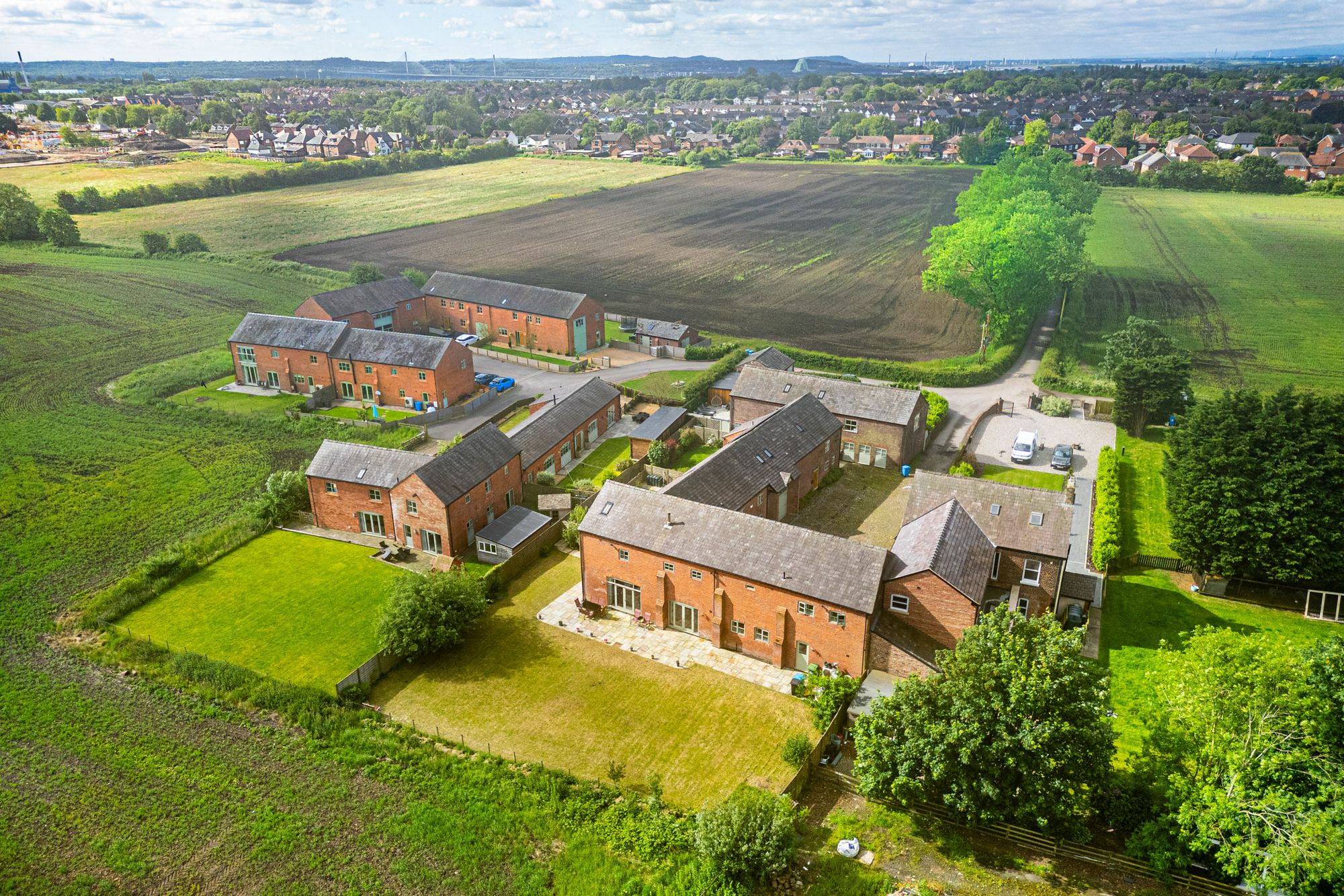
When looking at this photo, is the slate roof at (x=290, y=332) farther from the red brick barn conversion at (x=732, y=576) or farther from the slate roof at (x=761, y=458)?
the red brick barn conversion at (x=732, y=576)

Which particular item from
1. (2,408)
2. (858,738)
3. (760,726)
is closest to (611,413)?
(760,726)

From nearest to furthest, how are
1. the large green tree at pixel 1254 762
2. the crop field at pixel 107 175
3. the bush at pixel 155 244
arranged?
the large green tree at pixel 1254 762, the bush at pixel 155 244, the crop field at pixel 107 175

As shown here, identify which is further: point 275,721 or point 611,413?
point 611,413

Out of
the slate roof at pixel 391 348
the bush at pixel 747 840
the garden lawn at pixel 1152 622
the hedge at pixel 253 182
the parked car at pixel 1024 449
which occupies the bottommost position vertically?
the garden lawn at pixel 1152 622

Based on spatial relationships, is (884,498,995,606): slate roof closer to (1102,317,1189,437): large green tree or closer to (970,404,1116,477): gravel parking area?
(970,404,1116,477): gravel parking area

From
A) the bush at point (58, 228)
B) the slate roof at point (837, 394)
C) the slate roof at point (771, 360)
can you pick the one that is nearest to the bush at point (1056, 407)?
the slate roof at point (837, 394)

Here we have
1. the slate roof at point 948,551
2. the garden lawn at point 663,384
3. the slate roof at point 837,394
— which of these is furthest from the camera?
the garden lawn at point 663,384

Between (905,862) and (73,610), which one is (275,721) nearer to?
(73,610)
